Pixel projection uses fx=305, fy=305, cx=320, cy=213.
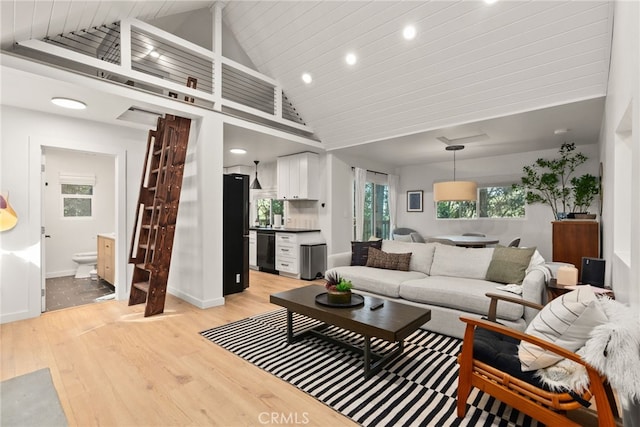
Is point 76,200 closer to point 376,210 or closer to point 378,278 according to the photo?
point 378,278

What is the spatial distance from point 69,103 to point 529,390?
4.75 metres

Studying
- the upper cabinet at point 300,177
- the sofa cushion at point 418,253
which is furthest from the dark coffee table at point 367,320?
the upper cabinet at point 300,177

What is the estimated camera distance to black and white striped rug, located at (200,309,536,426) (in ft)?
6.16

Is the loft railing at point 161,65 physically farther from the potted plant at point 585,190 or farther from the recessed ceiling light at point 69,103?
the potted plant at point 585,190

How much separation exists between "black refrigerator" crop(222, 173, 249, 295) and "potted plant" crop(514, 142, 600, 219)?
518 cm

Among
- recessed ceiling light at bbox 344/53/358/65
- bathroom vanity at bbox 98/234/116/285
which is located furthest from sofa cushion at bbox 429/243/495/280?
bathroom vanity at bbox 98/234/116/285

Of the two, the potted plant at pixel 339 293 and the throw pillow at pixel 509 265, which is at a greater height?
the throw pillow at pixel 509 265

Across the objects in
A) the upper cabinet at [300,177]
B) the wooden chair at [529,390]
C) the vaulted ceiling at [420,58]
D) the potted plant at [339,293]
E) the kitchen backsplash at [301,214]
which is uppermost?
the vaulted ceiling at [420,58]

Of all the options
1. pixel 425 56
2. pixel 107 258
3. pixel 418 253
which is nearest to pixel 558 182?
pixel 418 253

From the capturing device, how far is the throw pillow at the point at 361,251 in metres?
4.35

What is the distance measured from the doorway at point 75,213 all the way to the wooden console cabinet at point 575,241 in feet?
22.7

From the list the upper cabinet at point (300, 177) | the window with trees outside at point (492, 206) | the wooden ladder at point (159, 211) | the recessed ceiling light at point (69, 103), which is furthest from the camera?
the window with trees outside at point (492, 206)

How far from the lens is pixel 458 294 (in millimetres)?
3035

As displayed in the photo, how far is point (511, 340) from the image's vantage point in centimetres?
211
